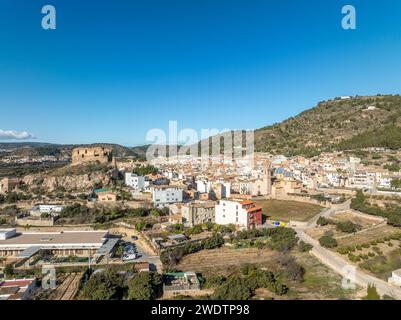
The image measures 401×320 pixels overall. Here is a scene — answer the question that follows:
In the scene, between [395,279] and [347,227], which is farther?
[347,227]

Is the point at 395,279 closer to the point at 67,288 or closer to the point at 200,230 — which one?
the point at 200,230

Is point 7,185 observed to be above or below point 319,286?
above

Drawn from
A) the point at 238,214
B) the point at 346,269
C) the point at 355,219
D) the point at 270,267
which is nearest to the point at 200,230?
the point at 238,214

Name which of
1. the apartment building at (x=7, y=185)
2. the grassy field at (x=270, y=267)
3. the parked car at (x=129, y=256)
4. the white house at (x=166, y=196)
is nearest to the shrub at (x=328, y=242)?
the grassy field at (x=270, y=267)

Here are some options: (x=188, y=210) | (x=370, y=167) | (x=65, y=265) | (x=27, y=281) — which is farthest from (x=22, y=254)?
(x=370, y=167)

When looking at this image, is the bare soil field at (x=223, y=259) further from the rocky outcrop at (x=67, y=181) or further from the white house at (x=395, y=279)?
the rocky outcrop at (x=67, y=181)

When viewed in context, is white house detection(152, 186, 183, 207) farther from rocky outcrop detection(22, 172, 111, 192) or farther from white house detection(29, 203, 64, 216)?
rocky outcrop detection(22, 172, 111, 192)

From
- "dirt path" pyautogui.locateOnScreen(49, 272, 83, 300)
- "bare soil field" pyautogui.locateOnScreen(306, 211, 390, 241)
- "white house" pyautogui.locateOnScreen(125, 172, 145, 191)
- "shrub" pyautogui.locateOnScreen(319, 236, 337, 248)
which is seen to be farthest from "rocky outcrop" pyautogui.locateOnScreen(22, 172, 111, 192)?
"shrub" pyautogui.locateOnScreen(319, 236, 337, 248)
